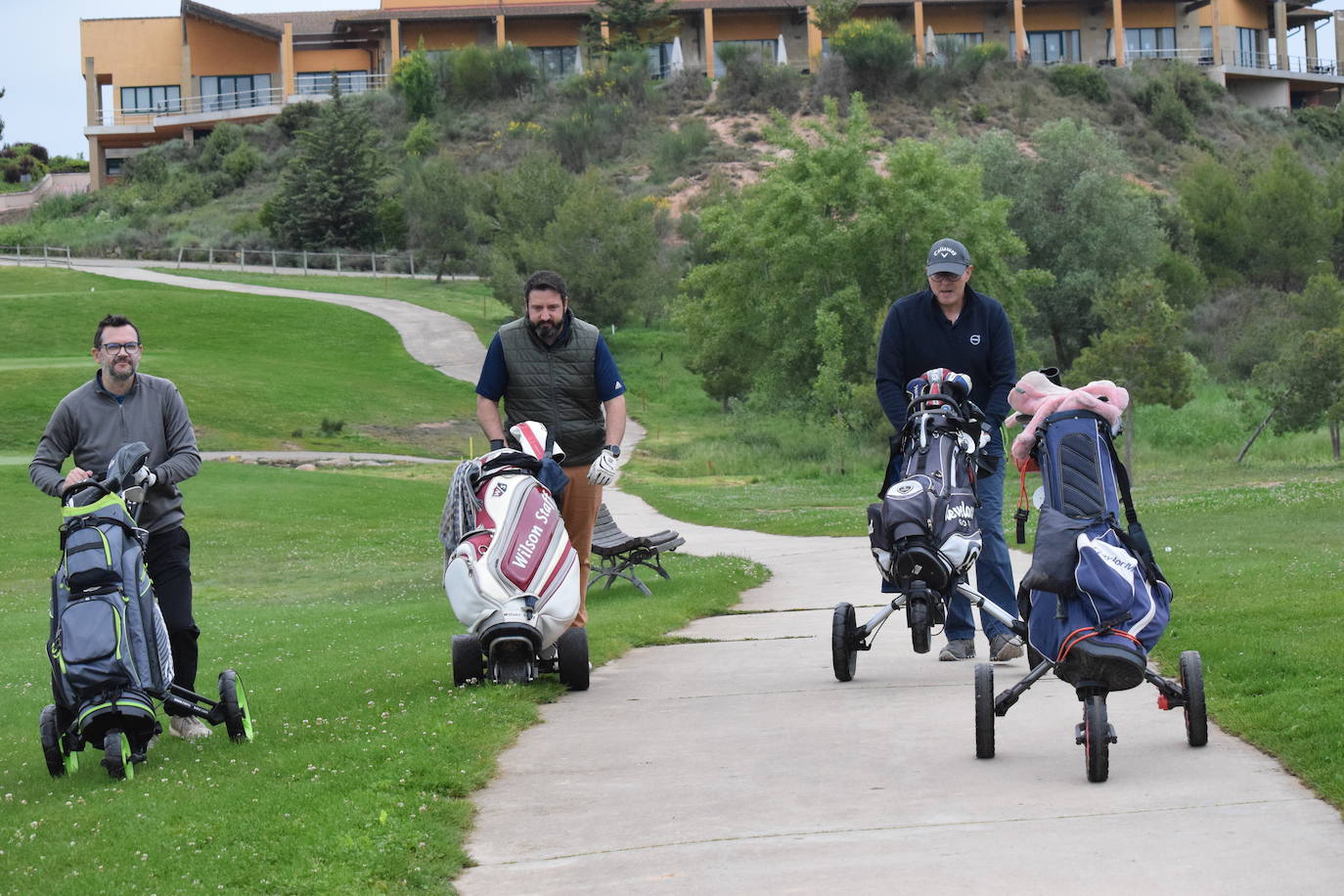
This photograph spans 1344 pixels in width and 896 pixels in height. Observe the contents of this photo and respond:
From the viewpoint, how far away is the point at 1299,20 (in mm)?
114375

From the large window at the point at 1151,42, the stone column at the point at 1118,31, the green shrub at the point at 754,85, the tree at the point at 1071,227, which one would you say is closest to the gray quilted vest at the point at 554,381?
the tree at the point at 1071,227

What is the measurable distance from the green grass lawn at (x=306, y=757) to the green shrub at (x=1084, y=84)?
87069 mm

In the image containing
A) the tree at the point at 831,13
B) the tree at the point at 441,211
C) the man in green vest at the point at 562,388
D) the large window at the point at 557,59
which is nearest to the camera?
the man in green vest at the point at 562,388

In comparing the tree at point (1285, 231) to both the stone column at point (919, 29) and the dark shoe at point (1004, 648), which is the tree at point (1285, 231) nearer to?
the stone column at point (919, 29)

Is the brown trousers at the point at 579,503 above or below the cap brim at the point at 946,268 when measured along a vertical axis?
below

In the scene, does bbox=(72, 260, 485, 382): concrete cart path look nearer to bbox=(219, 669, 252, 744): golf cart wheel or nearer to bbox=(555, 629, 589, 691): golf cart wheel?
bbox=(555, 629, 589, 691): golf cart wheel

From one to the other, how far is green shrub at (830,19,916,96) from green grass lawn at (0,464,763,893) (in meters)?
84.9

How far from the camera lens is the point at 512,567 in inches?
339

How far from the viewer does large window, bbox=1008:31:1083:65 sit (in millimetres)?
107875

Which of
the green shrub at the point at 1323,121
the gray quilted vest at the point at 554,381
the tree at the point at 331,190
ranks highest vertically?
the green shrub at the point at 1323,121

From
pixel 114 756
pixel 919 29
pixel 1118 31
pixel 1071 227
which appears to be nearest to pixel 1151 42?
pixel 1118 31

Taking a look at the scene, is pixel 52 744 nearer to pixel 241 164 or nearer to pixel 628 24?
pixel 241 164

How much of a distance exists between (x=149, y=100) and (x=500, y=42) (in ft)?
76.1

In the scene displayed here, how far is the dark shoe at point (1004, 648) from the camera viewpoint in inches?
361
